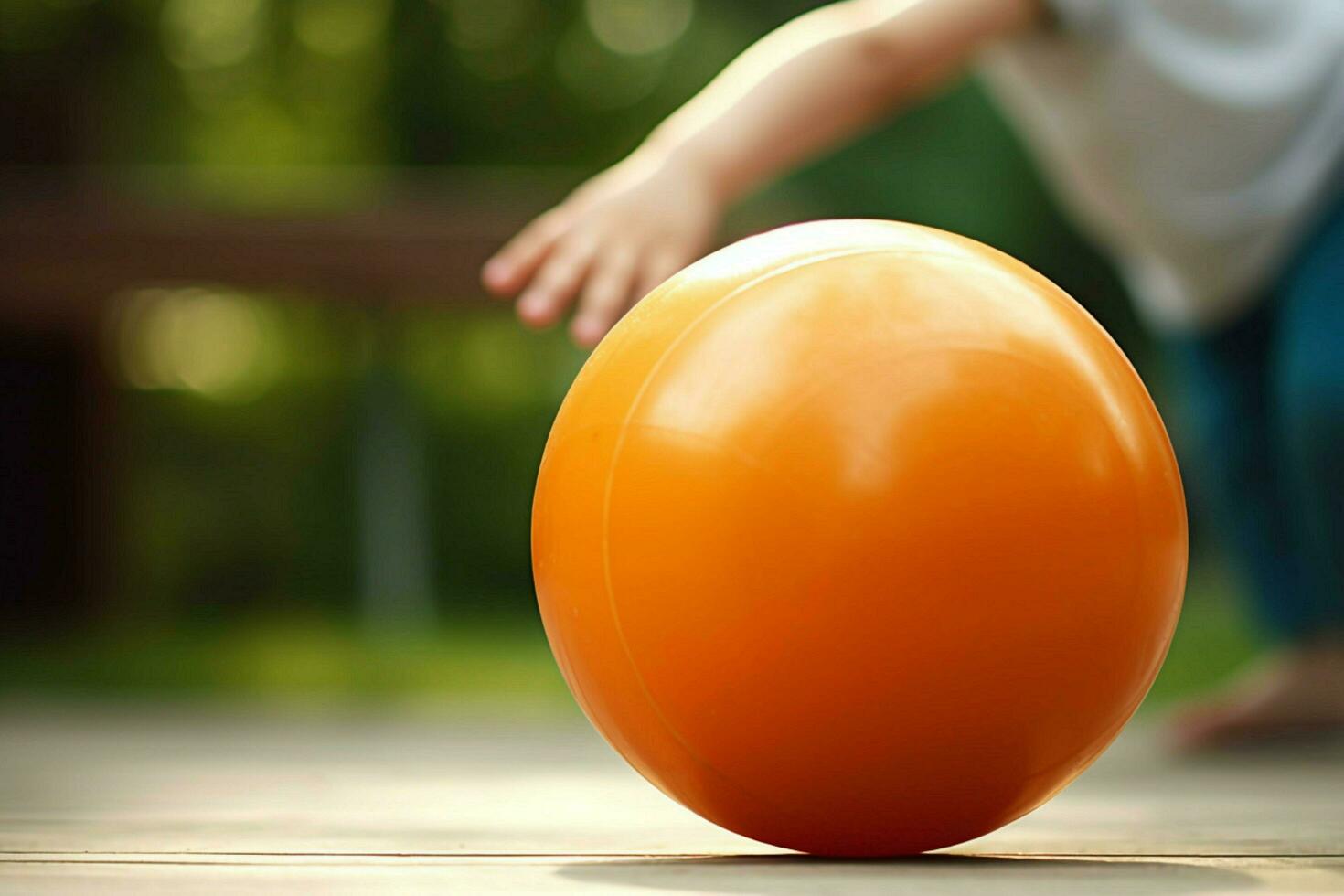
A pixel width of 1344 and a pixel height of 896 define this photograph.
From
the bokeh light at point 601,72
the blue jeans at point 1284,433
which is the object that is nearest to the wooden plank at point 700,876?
the blue jeans at point 1284,433

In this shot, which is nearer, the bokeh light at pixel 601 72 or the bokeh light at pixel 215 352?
the bokeh light at pixel 601 72

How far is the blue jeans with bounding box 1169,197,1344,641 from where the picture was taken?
3525mm

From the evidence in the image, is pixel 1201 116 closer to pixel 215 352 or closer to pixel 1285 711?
pixel 1285 711

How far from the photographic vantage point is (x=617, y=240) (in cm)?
293

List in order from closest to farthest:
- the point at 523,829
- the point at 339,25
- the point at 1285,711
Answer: the point at 523,829, the point at 1285,711, the point at 339,25

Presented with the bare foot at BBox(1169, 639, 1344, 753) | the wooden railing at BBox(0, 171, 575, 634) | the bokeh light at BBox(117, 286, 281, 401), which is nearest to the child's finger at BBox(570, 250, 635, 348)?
the bare foot at BBox(1169, 639, 1344, 753)

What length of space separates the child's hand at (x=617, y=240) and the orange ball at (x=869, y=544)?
70cm

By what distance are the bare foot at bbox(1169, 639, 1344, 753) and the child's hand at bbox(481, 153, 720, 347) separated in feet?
5.38

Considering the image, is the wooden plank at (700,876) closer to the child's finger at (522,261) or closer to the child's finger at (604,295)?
the child's finger at (604,295)

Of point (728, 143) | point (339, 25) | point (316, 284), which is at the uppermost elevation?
point (339, 25)

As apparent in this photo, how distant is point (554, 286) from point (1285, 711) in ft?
6.18

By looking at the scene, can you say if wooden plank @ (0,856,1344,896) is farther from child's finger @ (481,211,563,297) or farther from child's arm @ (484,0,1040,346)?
child's finger @ (481,211,563,297)

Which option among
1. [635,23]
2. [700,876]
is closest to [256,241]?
[700,876]

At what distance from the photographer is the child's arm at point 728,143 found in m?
2.91
